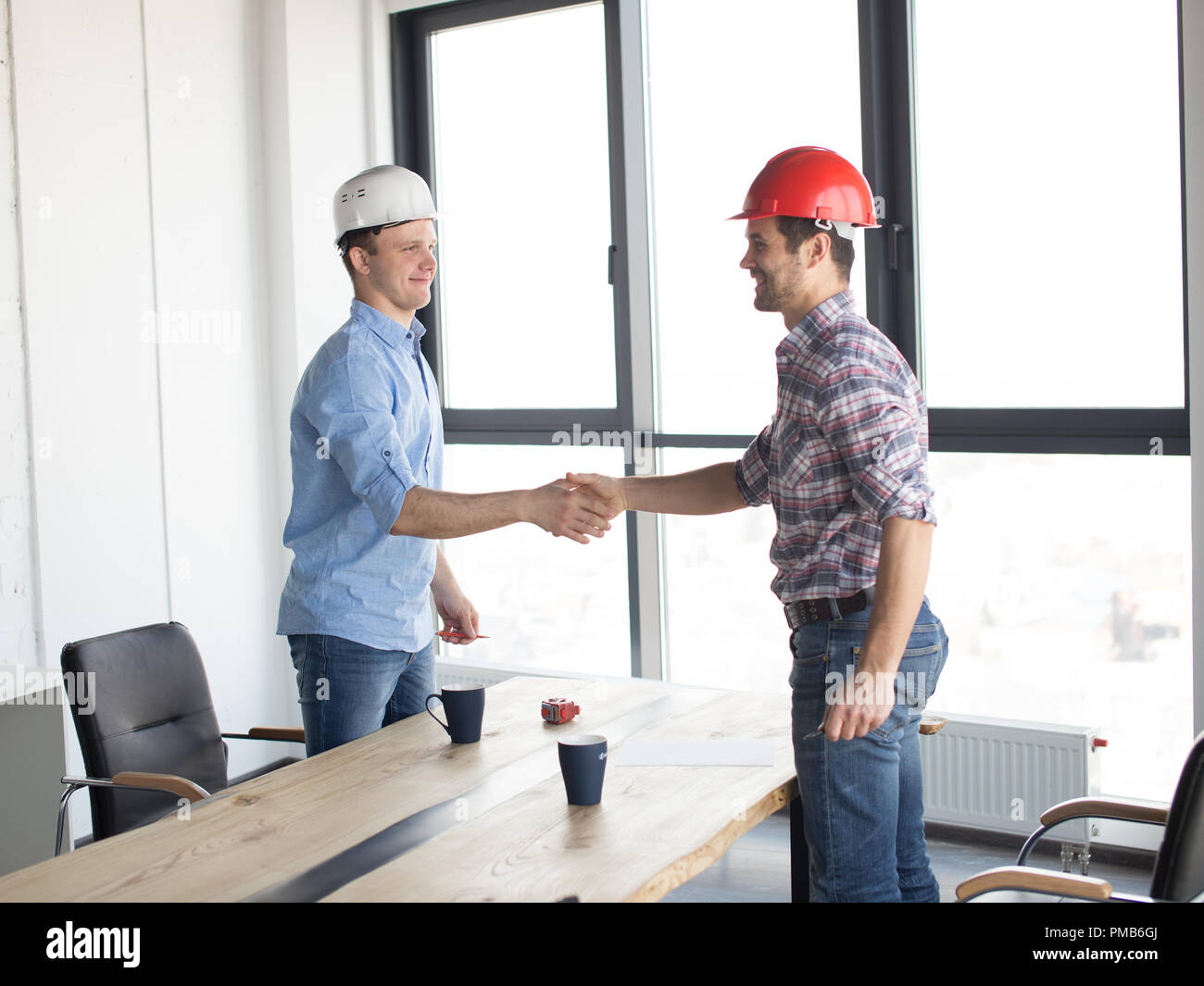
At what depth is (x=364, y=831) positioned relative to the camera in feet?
6.10

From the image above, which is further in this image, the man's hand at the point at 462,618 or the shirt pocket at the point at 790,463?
the man's hand at the point at 462,618

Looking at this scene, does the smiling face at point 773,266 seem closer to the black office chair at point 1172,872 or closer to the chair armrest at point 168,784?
the black office chair at point 1172,872

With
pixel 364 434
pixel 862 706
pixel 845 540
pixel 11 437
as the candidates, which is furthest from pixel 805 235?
pixel 11 437

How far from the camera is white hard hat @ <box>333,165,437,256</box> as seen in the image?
103 inches

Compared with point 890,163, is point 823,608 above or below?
below

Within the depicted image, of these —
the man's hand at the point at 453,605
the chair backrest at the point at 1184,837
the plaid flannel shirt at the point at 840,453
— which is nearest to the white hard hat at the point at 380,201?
the man's hand at the point at 453,605

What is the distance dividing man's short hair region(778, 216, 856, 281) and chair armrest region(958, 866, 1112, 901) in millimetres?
1005

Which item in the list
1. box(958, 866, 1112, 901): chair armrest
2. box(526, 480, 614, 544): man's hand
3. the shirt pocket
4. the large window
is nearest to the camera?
box(958, 866, 1112, 901): chair armrest

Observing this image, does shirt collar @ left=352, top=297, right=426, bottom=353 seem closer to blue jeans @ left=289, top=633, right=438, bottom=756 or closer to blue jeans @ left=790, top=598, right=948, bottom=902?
blue jeans @ left=289, top=633, right=438, bottom=756

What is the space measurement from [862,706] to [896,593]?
0.58 ft

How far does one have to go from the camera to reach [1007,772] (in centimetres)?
357

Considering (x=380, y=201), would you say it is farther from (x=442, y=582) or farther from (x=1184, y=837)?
(x=1184, y=837)

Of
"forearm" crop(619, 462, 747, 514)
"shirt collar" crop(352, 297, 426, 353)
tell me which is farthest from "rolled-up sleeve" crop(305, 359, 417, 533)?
"forearm" crop(619, 462, 747, 514)

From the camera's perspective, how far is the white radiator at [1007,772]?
345cm
